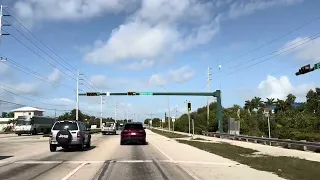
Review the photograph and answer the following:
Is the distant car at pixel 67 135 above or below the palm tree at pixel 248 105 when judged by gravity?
below

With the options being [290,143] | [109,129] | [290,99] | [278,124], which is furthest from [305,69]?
[290,99]

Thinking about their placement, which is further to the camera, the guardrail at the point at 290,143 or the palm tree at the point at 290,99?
the palm tree at the point at 290,99

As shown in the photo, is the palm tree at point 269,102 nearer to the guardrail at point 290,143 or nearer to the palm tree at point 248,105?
the palm tree at point 248,105

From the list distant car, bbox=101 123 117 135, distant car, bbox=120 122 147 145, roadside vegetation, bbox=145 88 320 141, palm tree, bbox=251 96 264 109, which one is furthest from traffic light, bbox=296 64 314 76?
palm tree, bbox=251 96 264 109

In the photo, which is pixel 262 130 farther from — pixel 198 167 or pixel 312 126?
pixel 198 167

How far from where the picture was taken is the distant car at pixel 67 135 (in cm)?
2453

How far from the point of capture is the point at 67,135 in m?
24.5

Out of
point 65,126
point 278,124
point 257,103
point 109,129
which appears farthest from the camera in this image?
point 257,103

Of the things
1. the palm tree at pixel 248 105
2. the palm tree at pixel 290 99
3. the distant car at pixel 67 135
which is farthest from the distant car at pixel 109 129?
the palm tree at pixel 248 105

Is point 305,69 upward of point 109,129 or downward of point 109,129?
upward

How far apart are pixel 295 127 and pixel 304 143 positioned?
28.8 metres

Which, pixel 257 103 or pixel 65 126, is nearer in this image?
pixel 65 126

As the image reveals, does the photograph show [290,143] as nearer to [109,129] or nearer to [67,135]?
[67,135]

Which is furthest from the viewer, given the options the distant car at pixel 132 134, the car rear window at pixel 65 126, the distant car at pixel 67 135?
the distant car at pixel 132 134
